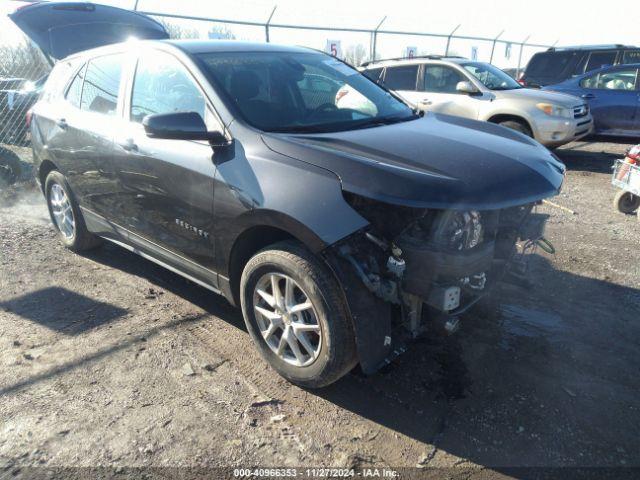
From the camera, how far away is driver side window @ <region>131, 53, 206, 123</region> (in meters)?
3.22

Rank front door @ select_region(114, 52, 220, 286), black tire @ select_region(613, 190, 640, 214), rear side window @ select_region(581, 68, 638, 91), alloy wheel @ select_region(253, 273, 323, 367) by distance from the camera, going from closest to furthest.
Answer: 1. alloy wheel @ select_region(253, 273, 323, 367)
2. front door @ select_region(114, 52, 220, 286)
3. black tire @ select_region(613, 190, 640, 214)
4. rear side window @ select_region(581, 68, 638, 91)

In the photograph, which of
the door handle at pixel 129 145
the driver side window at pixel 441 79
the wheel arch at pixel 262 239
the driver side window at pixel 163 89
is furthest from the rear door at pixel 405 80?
the wheel arch at pixel 262 239

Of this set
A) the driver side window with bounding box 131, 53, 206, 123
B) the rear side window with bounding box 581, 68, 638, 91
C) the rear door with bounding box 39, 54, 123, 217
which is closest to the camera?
the driver side window with bounding box 131, 53, 206, 123

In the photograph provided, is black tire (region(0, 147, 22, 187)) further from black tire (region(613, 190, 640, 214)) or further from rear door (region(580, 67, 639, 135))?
rear door (region(580, 67, 639, 135))

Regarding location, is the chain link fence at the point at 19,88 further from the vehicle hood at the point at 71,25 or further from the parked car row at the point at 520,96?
the parked car row at the point at 520,96

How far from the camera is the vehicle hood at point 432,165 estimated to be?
2363 millimetres

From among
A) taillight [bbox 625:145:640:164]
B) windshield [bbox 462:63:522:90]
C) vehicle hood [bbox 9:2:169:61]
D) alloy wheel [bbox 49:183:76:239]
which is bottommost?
alloy wheel [bbox 49:183:76:239]

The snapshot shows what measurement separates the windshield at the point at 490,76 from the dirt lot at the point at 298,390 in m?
5.45

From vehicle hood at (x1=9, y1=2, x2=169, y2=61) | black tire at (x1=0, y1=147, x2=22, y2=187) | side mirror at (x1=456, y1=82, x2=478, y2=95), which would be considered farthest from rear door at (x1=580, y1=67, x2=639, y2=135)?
black tire at (x1=0, y1=147, x2=22, y2=187)

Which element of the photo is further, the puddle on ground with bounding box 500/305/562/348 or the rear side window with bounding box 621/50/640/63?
the rear side window with bounding box 621/50/640/63

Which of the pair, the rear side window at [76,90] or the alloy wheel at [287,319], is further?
the rear side window at [76,90]

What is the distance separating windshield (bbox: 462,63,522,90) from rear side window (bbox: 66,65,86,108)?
662 centimetres

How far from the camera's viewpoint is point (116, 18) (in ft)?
23.6

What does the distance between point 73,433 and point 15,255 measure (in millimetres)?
3064
